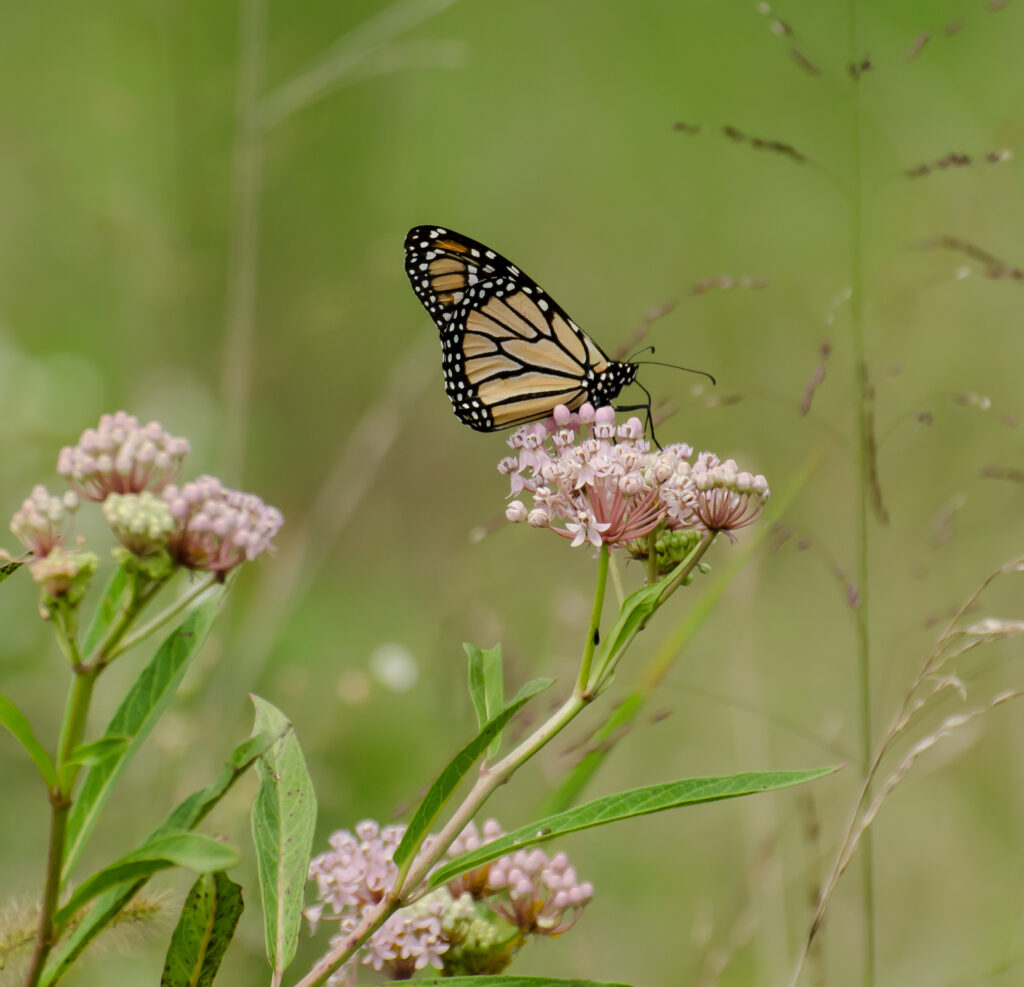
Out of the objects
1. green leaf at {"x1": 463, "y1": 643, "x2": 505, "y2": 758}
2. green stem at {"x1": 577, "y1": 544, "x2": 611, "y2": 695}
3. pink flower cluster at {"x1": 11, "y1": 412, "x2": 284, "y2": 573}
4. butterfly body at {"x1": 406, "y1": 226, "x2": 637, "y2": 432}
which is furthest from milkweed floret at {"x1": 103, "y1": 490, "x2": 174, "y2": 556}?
butterfly body at {"x1": 406, "y1": 226, "x2": 637, "y2": 432}

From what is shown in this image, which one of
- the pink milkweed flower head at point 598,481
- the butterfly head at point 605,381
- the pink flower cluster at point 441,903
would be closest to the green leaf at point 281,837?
the pink flower cluster at point 441,903

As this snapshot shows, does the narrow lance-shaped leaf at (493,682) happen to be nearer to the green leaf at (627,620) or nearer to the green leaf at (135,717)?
the green leaf at (627,620)

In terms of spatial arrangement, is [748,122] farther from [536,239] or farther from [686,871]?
[686,871]

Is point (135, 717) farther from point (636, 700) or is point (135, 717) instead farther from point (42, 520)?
point (636, 700)

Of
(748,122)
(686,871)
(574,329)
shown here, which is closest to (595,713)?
(686,871)

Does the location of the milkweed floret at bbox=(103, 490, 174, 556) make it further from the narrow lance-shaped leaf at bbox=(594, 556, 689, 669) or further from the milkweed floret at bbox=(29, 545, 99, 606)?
the narrow lance-shaped leaf at bbox=(594, 556, 689, 669)
